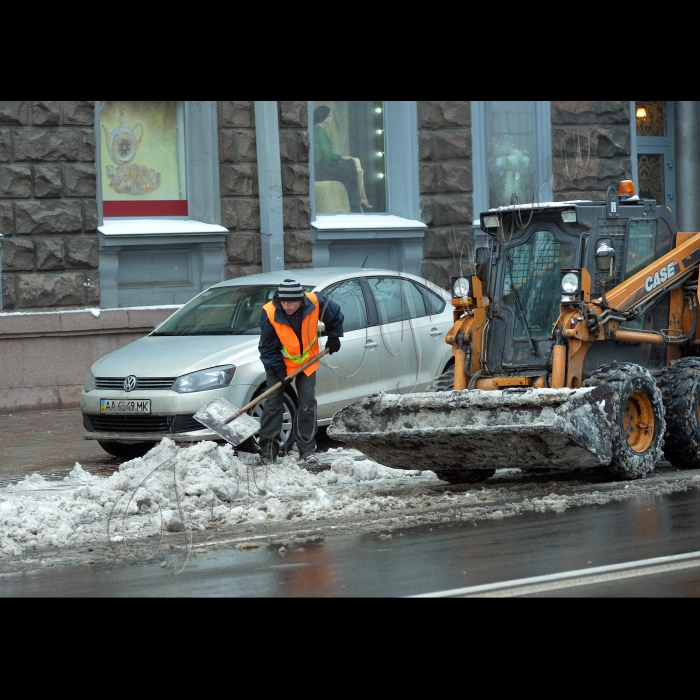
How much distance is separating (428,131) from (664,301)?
8.37 m

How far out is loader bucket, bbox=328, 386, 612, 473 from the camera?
8492 mm

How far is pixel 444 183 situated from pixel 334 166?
1.64 m

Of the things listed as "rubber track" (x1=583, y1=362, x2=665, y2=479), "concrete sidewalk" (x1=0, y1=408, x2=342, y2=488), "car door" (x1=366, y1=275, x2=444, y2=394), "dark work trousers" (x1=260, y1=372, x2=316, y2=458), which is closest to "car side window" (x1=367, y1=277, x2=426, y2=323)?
"car door" (x1=366, y1=275, x2=444, y2=394)

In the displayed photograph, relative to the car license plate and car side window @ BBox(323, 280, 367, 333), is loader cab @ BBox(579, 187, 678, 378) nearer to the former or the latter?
car side window @ BBox(323, 280, 367, 333)

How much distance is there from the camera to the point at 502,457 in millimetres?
8836

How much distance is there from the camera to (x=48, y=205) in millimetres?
15398

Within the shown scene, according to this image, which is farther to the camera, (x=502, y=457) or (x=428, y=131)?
(x=428, y=131)

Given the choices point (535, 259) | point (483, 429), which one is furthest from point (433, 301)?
point (483, 429)

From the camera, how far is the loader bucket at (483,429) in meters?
8.49

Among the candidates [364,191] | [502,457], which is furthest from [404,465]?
[364,191]

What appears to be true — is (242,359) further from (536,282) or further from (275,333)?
(536,282)

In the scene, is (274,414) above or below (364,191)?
below

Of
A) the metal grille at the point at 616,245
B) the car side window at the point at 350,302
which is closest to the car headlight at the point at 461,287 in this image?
the metal grille at the point at 616,245

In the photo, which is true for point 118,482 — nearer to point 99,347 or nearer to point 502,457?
point 502,457
